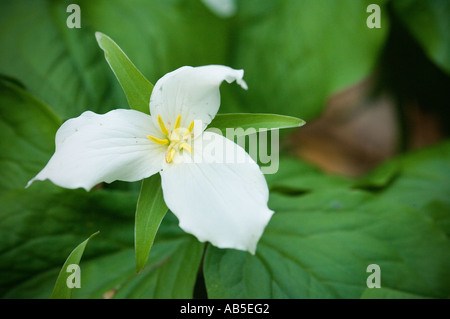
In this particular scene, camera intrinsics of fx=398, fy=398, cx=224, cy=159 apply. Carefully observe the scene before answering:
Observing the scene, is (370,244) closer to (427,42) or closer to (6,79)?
(427,42)

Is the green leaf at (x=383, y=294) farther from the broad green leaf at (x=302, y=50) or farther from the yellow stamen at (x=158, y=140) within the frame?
the broad green leaf at (x=302, y=50)

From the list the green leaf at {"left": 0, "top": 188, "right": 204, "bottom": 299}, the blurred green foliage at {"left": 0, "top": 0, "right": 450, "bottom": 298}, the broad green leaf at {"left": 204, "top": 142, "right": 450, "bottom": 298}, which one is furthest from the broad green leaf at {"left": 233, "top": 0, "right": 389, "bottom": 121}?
the green leaf at {"left": 0, "top": 188, "right": 204, "bottom": 299}

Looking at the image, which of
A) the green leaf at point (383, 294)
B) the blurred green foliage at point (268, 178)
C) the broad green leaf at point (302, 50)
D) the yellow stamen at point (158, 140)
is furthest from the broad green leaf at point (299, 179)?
the yellow stamen at point (158, 140)

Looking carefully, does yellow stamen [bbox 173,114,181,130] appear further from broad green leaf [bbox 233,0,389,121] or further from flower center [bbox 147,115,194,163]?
broad green leaf [bbox 233,0,389,121]

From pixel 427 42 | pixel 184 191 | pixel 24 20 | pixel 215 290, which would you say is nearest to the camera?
pixel 184 191
